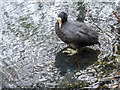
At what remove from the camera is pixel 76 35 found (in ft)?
17.8

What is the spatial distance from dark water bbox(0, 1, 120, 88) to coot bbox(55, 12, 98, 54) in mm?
257

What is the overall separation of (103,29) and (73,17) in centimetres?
100

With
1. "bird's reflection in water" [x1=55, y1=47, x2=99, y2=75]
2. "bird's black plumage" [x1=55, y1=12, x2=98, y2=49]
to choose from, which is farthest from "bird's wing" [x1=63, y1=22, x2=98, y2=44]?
"bird's reflection in water" [x1=55, y1=47, x2=99, y2=75]

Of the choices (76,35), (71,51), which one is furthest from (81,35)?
(71,51)

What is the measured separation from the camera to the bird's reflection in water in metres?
5.17

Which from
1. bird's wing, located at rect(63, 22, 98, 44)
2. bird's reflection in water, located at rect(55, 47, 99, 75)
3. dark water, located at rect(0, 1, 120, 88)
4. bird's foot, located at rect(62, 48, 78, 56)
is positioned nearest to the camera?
dark water, located at rect(0, 1, 120, 88)

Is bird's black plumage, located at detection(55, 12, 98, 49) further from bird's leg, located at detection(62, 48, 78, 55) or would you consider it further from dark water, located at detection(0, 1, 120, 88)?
dark water, located at detection(0, 1, 120, 88)

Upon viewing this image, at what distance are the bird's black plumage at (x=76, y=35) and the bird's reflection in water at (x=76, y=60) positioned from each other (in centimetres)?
21

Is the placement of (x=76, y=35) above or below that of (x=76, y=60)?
above

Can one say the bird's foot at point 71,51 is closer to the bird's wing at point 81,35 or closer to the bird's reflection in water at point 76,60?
the bird's reflection in water at point 76,60

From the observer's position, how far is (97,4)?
756 cm

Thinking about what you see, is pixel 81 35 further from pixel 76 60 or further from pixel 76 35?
pixel 76 60

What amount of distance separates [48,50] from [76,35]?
2.33 ft

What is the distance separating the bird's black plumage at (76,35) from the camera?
5445 mm
